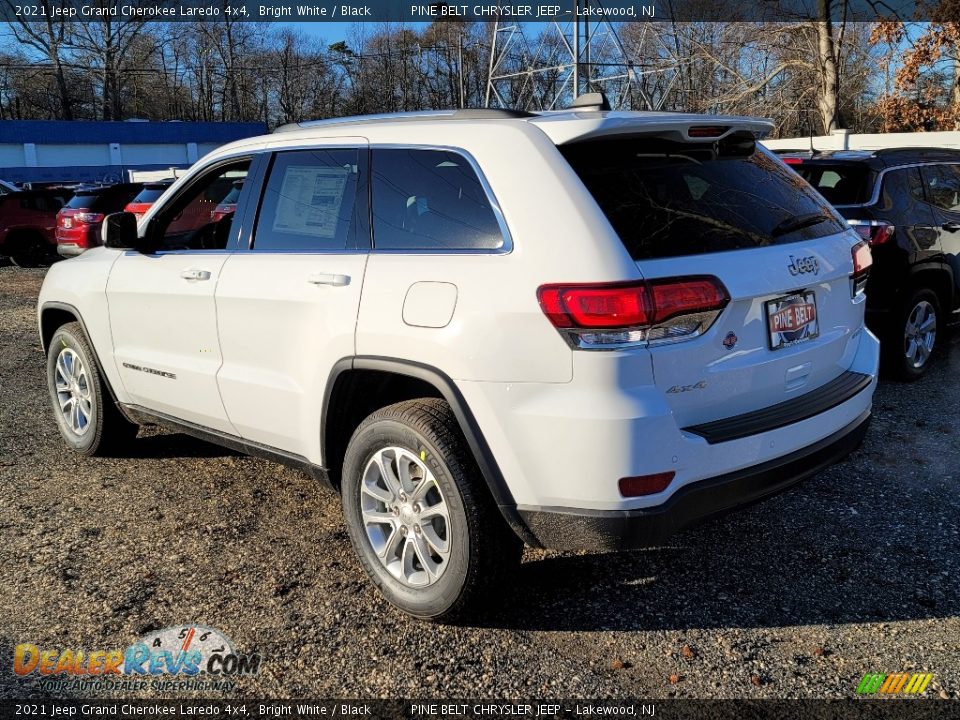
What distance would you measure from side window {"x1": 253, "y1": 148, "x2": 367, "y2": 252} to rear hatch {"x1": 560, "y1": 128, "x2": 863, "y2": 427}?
1.01 metres

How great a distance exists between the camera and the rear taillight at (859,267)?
3.67 m

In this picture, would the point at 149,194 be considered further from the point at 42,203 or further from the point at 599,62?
the point at 599,62

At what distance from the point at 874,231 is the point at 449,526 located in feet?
14.8

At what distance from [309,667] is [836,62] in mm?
27919

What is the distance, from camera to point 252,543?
4176mm

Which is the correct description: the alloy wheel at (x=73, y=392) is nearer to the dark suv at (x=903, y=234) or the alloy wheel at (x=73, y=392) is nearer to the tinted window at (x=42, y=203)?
the dark suv at (x=903, y=234)

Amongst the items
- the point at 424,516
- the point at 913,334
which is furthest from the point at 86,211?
the point at 424,516

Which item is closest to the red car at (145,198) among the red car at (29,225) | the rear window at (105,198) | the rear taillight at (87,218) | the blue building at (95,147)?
the rear window at (105,198)

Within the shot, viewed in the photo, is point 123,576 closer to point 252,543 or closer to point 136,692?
point 252,543

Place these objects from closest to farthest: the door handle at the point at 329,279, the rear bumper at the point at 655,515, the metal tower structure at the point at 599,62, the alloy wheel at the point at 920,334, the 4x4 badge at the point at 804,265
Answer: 1. the rear bumper at the point at 655,515
2. the 4x4 badge at the point at 804,265
3. the door handle at the point at 329,279
4. the alloy wheel at the point at 920,334
5. the metal tower structure at the point at 599,62

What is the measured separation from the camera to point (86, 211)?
627 inches

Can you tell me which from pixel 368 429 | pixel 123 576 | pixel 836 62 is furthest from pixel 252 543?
pixel 836 62

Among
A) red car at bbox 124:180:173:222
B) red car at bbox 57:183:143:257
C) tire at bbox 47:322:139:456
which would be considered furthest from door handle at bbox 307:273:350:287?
red car at bbox 57:183:143:257

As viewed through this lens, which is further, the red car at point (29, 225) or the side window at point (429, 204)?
the red car at point (29, 225)
